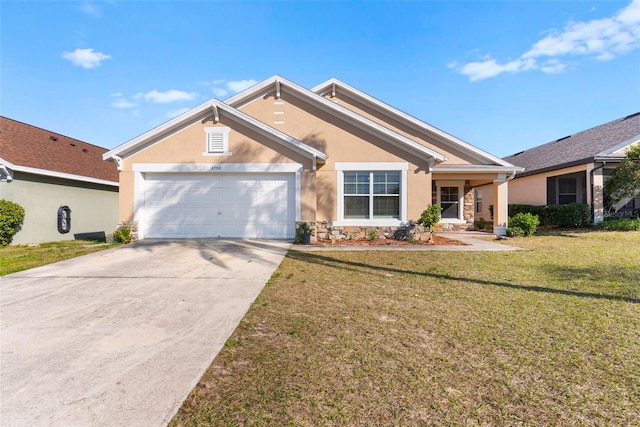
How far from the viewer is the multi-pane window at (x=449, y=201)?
54.2ft

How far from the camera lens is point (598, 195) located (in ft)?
46.9

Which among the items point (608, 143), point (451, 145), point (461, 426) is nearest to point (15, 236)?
point (461, 426)

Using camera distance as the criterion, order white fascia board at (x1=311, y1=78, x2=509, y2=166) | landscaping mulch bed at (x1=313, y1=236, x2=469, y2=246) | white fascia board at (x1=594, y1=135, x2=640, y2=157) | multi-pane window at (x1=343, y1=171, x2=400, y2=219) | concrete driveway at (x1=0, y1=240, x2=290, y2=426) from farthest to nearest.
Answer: white fascia board at (x1=594, y1=135, x2=640, y2=157), white fascia board at (x1=311, y1=78, x2=509, y2=166), multi-pane window at (x1=343, y1=171, x2=400, y2=219), landscaping mulch bed at (x1=313, y1=236, x2=469, y2=246), concrete driveway at (x1=0, y1=240, x2=290, y2=426)

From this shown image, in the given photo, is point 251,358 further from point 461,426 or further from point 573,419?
point 573,419

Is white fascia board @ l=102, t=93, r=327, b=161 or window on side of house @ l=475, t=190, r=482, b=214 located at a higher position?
white fascia board @ l=102, t=93, r=327, b=161

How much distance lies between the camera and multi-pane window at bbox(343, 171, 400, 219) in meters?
11.6

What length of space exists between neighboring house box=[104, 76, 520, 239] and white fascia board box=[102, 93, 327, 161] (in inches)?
1.3

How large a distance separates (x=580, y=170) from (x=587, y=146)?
Answer: 2550 mm

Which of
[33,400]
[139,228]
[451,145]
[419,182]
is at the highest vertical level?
[451,145]

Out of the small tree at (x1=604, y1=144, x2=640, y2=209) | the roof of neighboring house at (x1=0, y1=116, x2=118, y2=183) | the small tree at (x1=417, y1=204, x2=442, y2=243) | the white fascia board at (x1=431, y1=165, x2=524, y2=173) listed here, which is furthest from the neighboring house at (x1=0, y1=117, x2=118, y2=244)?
the small tree at (x1=604, y1=144, x2=640, y2=209)

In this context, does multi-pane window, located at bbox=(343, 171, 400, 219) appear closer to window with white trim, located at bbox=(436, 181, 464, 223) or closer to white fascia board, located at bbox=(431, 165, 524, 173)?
white fascia board, located at bbox=(431, 165, 524, 173)

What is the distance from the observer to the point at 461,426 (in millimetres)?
→ 2074

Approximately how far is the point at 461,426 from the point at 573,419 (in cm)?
80

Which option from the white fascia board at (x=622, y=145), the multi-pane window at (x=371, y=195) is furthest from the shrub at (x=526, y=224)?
the multi-pane window at (x=371, y=195)
